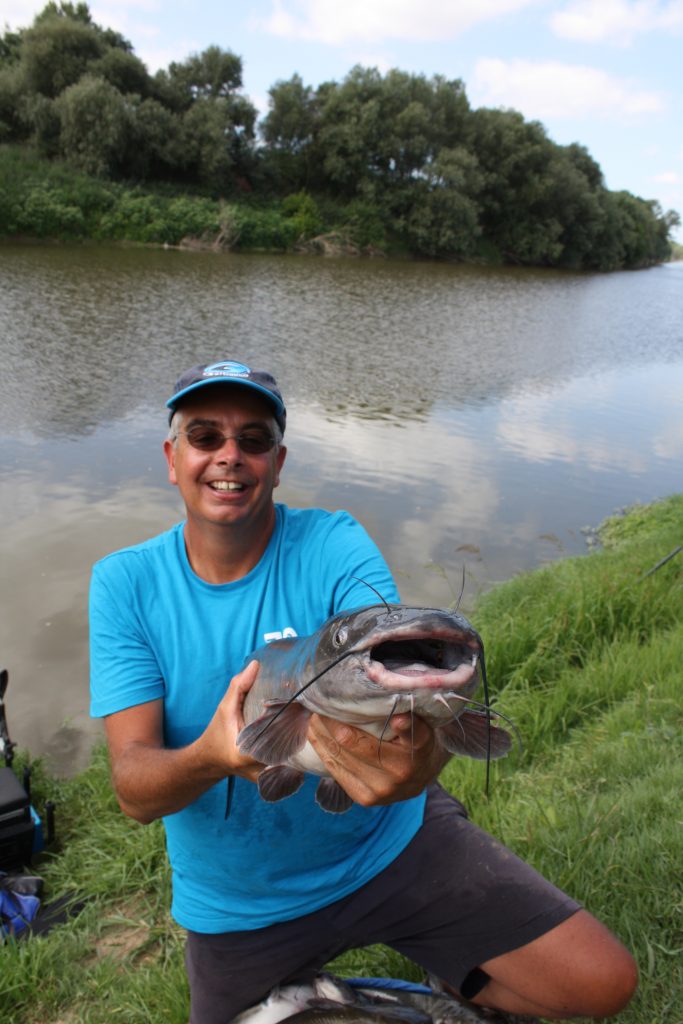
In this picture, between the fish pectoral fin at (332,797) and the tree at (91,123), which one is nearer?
the fish pectoral fin at (332,797)

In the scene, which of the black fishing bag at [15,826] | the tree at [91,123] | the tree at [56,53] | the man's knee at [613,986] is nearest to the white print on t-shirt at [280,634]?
the man's knee at [613,986]

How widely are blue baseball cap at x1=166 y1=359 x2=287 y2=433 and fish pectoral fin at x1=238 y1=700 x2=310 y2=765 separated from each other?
905mm

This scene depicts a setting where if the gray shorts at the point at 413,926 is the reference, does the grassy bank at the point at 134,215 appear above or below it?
above

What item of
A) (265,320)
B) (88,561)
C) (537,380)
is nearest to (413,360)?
(537,380)

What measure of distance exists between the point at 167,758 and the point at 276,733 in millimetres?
392

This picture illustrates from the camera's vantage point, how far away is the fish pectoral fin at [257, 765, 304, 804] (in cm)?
155

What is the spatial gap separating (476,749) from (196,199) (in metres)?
37.0

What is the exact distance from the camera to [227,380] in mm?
2000

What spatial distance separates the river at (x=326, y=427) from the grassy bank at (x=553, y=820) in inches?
46.6

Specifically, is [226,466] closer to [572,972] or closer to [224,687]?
[224,687]

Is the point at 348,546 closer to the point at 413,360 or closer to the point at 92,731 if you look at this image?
the point at 92,731

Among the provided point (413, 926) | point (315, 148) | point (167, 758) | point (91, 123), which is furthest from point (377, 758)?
point (315, 148)

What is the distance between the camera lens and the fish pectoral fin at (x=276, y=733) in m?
1.40

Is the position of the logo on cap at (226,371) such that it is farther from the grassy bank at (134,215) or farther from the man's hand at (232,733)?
the grassy bank at (134,215)
